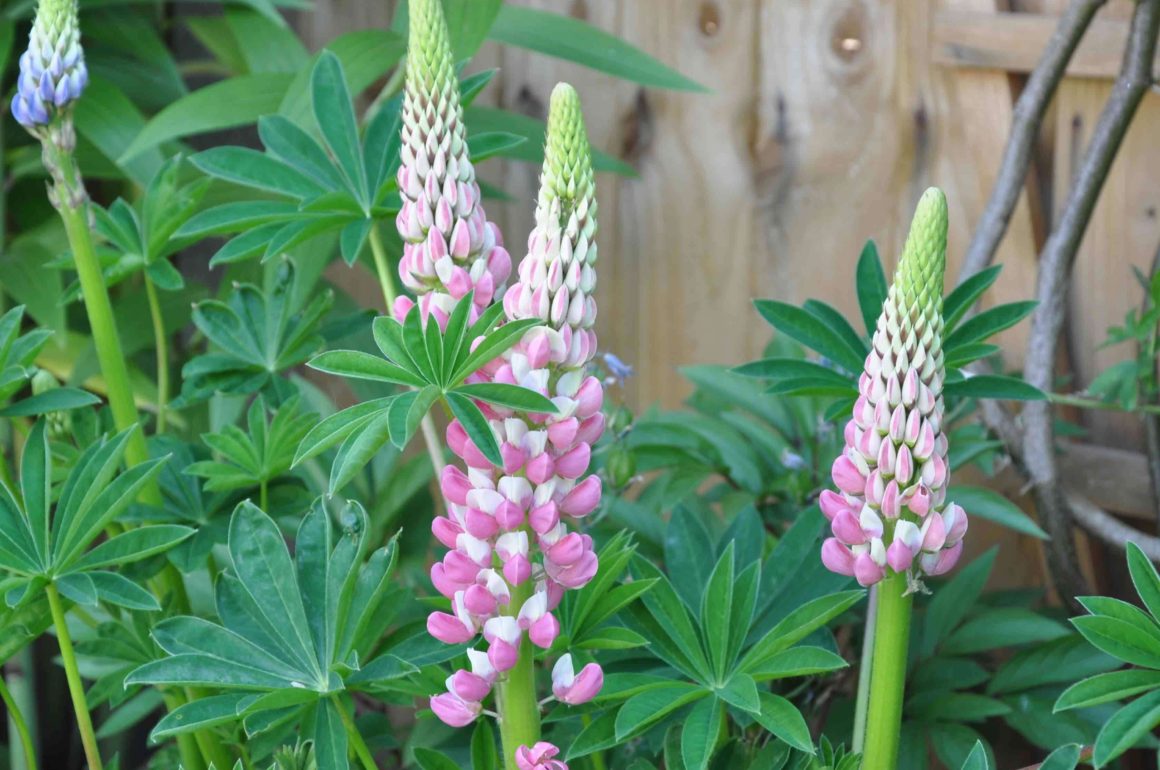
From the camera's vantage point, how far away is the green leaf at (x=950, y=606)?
122 cm

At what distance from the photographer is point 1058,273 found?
1.26 meters

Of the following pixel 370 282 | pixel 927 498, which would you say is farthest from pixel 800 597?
pixel 370 282

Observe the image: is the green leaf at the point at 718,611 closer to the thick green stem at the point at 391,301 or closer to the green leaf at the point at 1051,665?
the thick green stem at the point at 391,301

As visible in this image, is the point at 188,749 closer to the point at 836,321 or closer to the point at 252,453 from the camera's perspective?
the point at 252,453

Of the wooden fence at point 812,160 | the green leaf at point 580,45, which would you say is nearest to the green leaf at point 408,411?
the green leaf at point 580,45

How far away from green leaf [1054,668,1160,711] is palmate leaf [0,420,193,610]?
52 cm

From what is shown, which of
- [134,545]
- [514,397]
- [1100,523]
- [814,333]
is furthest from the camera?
[1100,523]

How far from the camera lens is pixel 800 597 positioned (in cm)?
86

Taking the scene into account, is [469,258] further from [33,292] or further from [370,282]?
[370,282]

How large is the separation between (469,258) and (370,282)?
1.54 meters

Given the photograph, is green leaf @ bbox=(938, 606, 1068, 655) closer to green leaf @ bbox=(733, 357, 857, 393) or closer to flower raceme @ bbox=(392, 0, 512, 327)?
green leaf @ bbox=(733, 357, 857, 393)

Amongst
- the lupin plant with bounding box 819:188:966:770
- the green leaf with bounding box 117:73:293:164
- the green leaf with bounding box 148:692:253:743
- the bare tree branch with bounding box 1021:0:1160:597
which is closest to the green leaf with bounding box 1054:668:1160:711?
the lupin plant with bounding box 819:188:966:770

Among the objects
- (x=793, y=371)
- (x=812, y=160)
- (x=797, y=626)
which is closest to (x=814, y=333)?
(x=793, y=371)

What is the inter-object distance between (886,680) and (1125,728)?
0.12 metres
